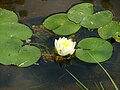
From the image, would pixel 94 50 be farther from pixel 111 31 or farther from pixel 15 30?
pixel 15 30

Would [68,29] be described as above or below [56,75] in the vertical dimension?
above

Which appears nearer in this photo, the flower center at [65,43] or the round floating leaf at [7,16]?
the flower center at [65,43]

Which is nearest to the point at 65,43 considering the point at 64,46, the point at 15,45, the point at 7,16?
the point at 64,46

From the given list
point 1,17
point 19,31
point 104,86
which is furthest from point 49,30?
point 104,86

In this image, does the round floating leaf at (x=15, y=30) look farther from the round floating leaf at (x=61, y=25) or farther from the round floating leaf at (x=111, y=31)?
the round floating leaf at (x=111, y=31)

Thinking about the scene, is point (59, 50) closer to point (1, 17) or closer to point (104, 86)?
point (104, 86)

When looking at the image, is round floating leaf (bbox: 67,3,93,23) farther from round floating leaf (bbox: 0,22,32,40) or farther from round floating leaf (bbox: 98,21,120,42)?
round floating leaf (bbox: 0,22,32,40)

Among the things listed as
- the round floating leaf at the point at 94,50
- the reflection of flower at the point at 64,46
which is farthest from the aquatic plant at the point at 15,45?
the round floating leaf at the point at 94,50
